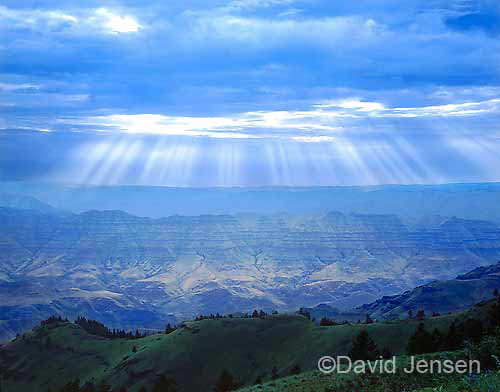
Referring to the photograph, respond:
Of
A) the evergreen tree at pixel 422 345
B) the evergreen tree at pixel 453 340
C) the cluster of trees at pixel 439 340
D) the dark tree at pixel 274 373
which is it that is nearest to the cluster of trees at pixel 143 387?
the dark tree at pixel 274 373

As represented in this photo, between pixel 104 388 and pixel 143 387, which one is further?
pixel 104 388

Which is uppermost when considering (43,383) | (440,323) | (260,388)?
(260,388)

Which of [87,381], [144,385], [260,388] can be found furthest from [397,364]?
[87,381]

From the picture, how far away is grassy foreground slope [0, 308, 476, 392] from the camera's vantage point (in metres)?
137

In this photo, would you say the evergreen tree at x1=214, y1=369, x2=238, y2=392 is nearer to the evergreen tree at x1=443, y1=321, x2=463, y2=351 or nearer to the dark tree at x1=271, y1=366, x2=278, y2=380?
the dark tree at x1=271, y1=366, x2=278, y2=380

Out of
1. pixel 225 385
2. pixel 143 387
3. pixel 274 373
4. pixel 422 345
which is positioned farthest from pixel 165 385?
pixel 422 345

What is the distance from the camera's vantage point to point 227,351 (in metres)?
158

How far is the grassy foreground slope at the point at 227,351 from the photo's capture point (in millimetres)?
137250

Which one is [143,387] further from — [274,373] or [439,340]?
[439,340]

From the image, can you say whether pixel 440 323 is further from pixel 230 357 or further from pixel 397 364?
pixel 397 364

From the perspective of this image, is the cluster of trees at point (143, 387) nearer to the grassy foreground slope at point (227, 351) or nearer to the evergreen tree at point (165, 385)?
the evergreen tree at point (165, 385)

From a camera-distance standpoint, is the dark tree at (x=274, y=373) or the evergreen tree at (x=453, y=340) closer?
the evergreen tree at (x=453, y=340)

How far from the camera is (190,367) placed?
150 m

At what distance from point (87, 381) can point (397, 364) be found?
445ft
